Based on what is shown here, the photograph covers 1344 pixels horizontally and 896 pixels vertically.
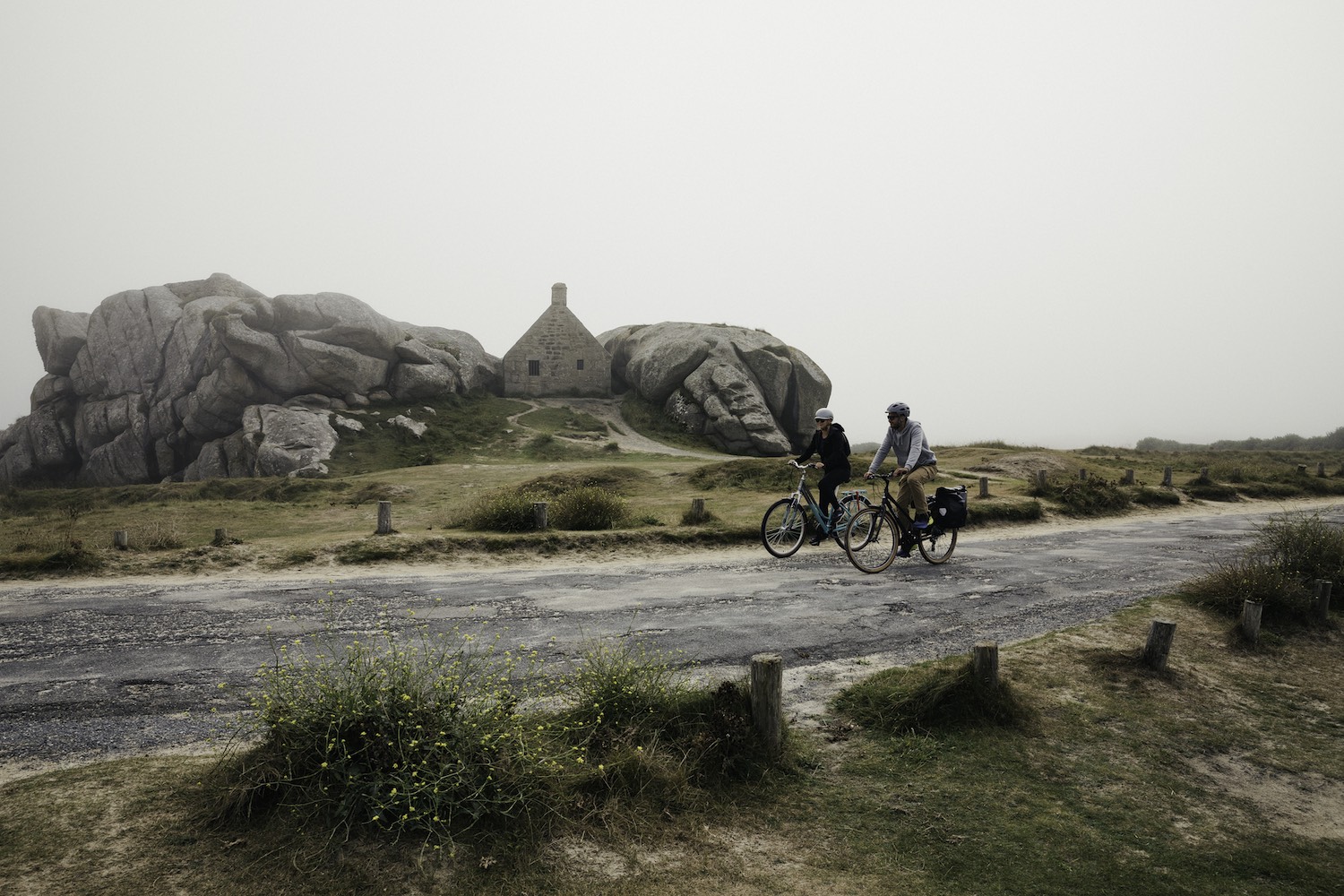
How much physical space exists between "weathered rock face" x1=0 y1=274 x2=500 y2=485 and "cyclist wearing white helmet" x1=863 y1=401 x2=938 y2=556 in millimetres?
33137

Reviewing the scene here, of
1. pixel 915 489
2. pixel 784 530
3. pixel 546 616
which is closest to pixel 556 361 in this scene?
pixel 784 530

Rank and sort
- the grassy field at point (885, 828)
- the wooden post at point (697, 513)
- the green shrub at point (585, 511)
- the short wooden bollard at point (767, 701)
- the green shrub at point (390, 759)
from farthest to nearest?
the wooden post at point (697, 513), the green shrub at point (585, 511), the short wooden bollard at point (767, 701), the green shrub at point (390, 759), the grassy field at point (885, 828)

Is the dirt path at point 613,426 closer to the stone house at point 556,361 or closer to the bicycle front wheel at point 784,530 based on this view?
the stone house at point 556,361

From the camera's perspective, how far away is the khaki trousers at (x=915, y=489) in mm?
12220

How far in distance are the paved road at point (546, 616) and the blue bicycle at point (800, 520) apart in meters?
0.41

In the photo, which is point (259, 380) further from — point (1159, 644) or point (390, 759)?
point (1159, 644)

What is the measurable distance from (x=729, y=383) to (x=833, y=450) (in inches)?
1419

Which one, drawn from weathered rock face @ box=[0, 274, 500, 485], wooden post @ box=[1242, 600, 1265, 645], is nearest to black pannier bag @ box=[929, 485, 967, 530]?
wooden post @ box=[1242, 600, 1265, 645]

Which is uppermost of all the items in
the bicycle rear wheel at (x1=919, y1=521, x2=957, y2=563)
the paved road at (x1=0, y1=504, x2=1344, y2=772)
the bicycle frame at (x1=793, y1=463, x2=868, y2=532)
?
the bicycle frame at (x1=793, y1=463, x2=868, y2=532)

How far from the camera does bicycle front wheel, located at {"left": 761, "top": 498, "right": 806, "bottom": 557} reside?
535 inches

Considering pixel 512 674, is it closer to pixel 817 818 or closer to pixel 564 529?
pixel 817 818

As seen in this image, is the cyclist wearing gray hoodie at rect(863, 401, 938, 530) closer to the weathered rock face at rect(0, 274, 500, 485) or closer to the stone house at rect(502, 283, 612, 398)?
the weathered rock face at rect(0, 274, 500, 485)

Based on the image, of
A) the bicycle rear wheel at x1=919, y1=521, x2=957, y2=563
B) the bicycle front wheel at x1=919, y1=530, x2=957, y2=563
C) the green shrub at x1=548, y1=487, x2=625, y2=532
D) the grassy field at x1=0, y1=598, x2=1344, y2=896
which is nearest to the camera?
the grassy field at x1=0, y1=598, x2=1344, y2=896

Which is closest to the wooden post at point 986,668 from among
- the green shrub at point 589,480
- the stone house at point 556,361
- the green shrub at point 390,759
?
the green shrub at point 390,759
